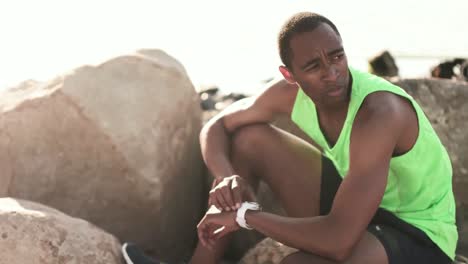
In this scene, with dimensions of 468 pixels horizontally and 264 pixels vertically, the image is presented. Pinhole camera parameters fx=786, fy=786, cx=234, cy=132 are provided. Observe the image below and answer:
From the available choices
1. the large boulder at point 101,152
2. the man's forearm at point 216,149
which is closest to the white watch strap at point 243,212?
the man's forearm at point 216,149

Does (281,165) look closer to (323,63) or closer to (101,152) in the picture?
(323,63)

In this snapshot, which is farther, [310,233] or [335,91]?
[335,91]

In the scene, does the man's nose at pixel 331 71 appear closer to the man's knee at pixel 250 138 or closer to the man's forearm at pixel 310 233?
the man's forearm at pixel 310 233

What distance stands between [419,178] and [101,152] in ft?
5.19

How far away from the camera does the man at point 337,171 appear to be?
9.13 ft

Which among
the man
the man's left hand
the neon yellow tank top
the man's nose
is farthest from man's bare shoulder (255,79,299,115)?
the man's left hand

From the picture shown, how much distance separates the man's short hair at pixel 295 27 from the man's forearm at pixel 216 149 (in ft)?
2.12

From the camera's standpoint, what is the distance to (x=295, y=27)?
9.87 feet

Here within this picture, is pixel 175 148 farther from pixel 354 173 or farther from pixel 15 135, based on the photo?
pixel 354 173

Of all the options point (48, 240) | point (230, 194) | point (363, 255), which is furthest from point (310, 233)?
point (48, 240)

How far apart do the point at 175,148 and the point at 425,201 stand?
56.0 inches

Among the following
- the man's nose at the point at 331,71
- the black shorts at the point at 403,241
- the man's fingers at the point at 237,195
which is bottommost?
the black shorts at the point at 403,241

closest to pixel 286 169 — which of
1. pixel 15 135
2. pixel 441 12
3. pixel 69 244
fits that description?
pixel 69 244

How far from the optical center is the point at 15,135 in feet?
12.9
